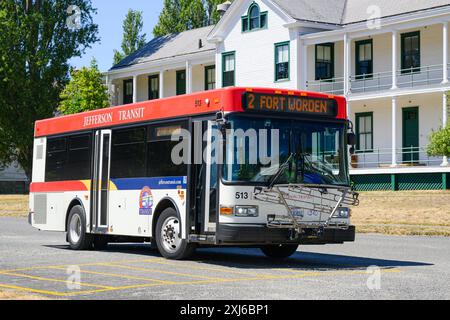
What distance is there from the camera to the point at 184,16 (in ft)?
230

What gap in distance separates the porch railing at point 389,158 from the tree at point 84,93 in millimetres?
17443

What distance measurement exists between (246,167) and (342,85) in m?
29.8

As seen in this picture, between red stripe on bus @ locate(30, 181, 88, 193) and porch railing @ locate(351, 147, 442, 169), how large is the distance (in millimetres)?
20365

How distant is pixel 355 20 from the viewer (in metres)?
42.5

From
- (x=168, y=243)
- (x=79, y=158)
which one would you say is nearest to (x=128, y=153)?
(x=79, y=158)

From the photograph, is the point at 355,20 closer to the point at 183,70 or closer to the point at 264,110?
the point at 183,70

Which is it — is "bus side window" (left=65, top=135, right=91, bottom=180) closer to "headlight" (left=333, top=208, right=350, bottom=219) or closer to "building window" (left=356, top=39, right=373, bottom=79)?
"headlight" (left=333, top=208, right=350, bottom=219)

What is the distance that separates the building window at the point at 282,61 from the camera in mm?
43375

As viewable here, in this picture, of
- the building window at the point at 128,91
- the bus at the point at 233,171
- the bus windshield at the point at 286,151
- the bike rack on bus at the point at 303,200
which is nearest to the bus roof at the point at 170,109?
the bus at the point at 233,171

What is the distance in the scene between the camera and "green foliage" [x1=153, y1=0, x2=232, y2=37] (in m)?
70.1

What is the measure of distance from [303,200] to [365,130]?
92.4ft

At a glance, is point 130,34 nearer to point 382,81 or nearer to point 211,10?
point 211,10

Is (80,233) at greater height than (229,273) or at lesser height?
greater
